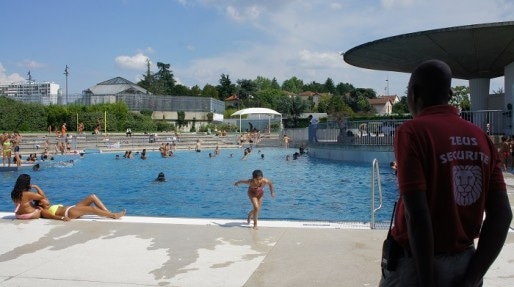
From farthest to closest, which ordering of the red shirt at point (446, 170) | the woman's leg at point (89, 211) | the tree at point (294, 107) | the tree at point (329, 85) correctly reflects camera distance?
the tree at point (329, 85) < the tree at point (294, 107) < the woman's leg at point (89, 211) < the red shirt at point (446, 170)

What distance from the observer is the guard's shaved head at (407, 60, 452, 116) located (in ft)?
7.55

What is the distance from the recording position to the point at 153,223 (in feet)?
25.8

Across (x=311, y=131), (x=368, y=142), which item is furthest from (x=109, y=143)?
(x=368, y=142)

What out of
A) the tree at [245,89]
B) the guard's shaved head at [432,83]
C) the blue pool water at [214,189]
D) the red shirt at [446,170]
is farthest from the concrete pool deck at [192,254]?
the tree at [245,89]

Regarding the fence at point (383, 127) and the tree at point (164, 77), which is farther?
the tree at point (164, 77)

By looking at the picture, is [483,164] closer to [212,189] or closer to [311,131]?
[212,189]

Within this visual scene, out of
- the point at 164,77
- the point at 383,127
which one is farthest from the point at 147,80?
the point at 383,127

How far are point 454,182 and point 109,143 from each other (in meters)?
Answer: 39.9

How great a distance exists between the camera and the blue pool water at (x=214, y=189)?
12.4 metres

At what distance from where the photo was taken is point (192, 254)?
6.04 metres

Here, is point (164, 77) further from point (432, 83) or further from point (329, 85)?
point (432, 83)

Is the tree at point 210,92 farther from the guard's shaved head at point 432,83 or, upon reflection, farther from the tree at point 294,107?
the guard's shaved head at point 432,83

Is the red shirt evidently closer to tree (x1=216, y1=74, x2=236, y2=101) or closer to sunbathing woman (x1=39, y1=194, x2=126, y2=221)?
sunbathing woman (x1=39, y1=194, x2=126, y2=221)

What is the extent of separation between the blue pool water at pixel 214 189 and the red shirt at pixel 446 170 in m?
7.96
